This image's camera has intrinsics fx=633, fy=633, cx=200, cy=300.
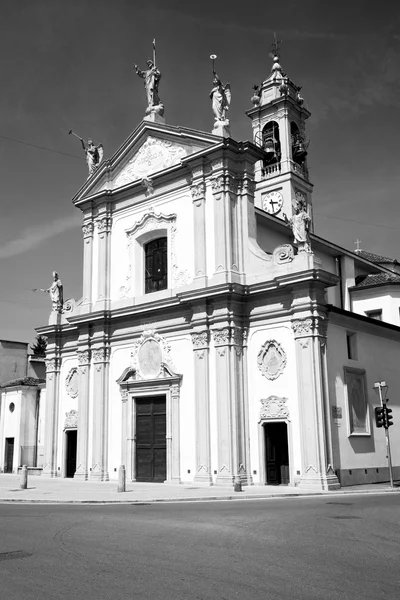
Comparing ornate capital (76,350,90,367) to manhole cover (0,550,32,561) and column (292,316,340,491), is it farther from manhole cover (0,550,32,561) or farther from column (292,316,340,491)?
manhole cover (0,550,32,561)

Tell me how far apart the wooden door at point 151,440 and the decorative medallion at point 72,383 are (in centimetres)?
513

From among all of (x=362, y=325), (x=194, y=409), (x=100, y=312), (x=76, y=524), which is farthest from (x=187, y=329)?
(x=76, y=524)

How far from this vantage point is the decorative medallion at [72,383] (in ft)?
104

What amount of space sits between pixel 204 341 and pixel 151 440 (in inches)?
204

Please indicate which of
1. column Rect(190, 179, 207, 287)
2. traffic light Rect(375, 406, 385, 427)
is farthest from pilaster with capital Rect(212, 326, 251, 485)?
traffic light Rect(375, 406, 385, 427)

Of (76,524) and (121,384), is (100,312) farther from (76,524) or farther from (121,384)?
(76,524)

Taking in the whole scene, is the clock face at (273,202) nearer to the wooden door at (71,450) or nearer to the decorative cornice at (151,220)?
the decorative cornice at (151,220)

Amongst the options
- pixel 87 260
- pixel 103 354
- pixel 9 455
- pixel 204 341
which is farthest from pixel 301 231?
pixel 9 455

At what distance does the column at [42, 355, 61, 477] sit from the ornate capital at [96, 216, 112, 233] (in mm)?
7136

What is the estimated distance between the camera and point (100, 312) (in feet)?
97.7

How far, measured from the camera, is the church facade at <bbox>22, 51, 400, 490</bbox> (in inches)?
922

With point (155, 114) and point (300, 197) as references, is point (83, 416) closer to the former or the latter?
point (155, 114)

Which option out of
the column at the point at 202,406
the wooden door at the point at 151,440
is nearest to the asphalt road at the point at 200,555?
the column at the point at 202,406

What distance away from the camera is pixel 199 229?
27.0 meters
